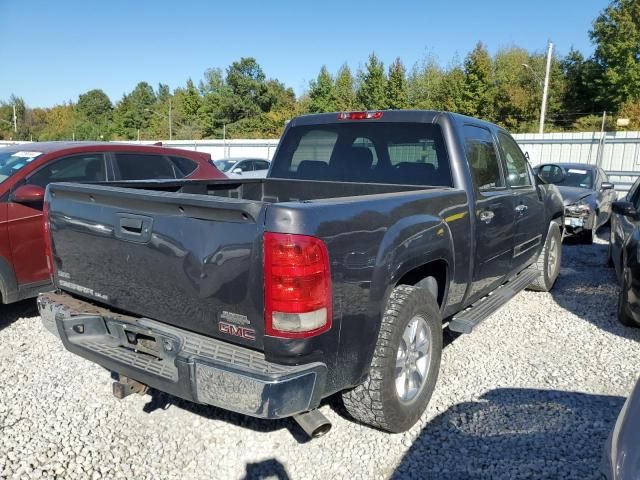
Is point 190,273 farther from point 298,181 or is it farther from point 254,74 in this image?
point 254,74

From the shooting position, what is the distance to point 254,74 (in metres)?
67.3

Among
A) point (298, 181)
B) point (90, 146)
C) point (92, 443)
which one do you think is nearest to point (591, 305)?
point (298, 181)

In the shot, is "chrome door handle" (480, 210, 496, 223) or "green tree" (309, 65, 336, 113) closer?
"chrome door handle" (480, 210, 496, 223)

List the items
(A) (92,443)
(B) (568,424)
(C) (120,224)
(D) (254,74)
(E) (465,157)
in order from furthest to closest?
(D) (254,74) → (E) (465,157) → (B) (568,424) → (A) (92,443) → (C) (120,224)

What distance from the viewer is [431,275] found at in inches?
131

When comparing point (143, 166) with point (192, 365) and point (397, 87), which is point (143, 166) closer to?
point (192, 365)

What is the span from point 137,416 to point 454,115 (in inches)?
126

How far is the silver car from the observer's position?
1.55 meters

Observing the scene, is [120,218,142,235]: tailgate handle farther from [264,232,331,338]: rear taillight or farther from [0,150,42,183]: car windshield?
[0,150,42,183]: car windshield

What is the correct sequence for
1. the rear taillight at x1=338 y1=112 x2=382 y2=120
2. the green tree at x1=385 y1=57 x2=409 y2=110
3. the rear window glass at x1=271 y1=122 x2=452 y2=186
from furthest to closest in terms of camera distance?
the green tree at x1=385 y1=57 x2=409 y2=110 < the rear taillight at x1=338 y1=112 x2=382 y2=120 < the rear window glass at x1=271 y1=122 x2=452 y2=186

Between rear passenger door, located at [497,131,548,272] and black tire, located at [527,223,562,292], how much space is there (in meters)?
0.32

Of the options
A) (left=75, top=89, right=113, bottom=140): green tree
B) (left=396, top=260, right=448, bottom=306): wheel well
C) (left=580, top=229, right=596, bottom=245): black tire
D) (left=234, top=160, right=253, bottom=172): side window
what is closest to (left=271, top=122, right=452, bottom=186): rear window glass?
(left=396, top=260, right=448, bottom=306): wheel well

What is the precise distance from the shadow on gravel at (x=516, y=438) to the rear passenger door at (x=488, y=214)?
0.89 metres

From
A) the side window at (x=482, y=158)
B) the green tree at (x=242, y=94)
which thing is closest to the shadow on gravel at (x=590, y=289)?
the side window at (x=482, y=158)
